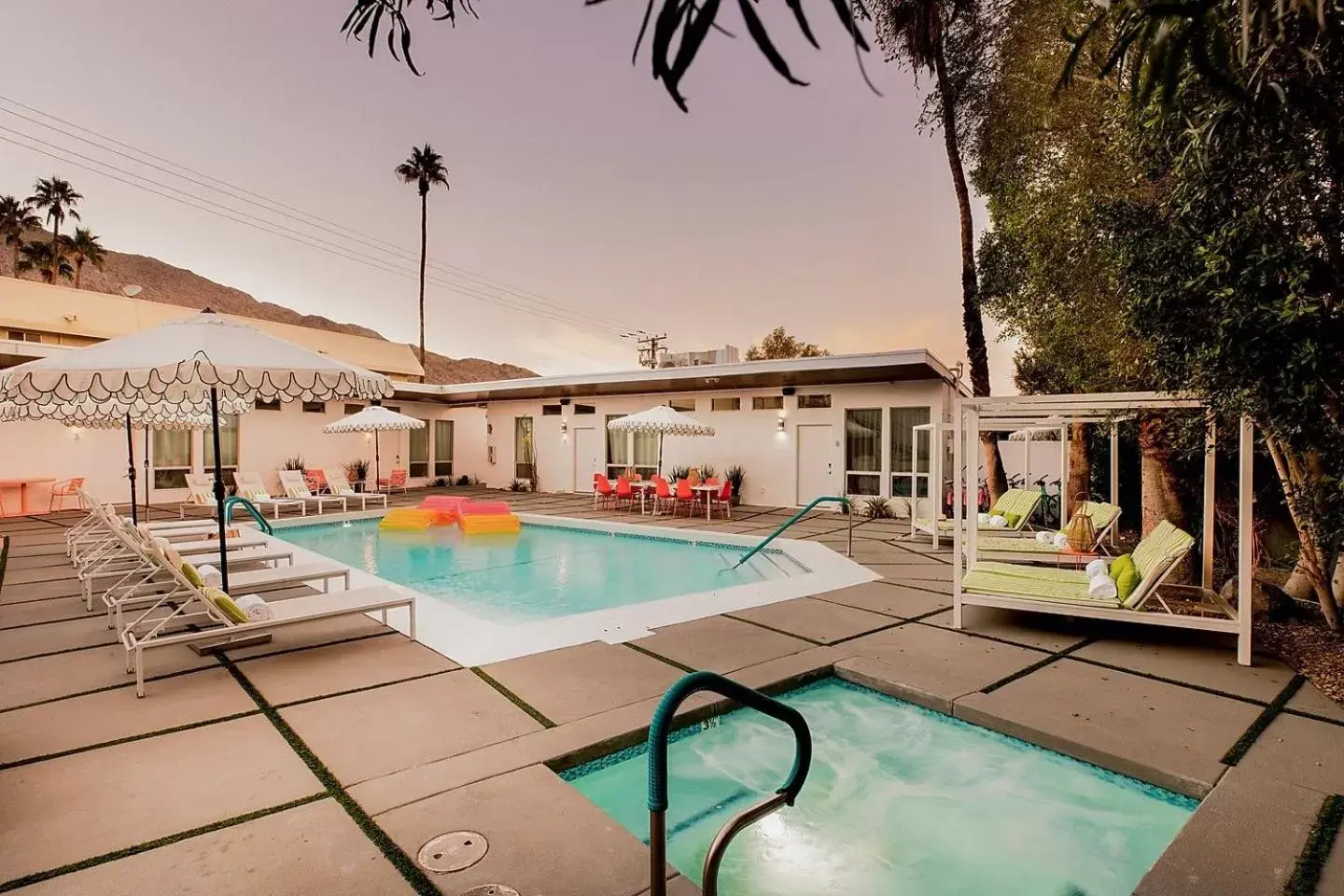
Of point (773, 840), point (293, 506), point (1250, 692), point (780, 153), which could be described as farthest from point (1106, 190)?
point (293, 506)

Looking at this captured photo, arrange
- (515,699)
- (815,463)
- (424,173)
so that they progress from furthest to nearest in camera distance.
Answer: (424,173) < (815,463) < (515,699)

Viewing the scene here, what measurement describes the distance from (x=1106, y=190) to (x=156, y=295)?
12020cm

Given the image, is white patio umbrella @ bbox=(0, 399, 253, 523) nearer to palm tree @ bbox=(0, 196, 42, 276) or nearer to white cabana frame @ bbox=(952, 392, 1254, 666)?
white cabana frame @ bbox=(952, 392, 1254, 666)

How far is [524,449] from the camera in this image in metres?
21.6

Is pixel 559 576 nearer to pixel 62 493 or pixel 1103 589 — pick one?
pixel 1103 589

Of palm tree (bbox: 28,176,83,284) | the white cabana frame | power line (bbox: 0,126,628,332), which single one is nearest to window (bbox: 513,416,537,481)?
the white cabana frame

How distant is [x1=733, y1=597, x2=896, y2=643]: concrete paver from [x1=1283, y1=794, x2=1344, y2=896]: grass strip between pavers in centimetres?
294

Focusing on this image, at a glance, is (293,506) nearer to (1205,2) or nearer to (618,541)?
(618,541)

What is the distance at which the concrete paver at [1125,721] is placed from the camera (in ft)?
11.1

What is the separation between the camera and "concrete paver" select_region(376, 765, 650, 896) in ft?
7.92

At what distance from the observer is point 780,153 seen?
58.6ft

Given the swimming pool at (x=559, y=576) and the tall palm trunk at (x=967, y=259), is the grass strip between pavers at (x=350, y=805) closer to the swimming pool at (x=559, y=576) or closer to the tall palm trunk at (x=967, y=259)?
the swimming pool at (x=559, y=576)

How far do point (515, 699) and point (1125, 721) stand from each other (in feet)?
12.0

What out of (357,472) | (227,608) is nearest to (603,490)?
(357,472)
